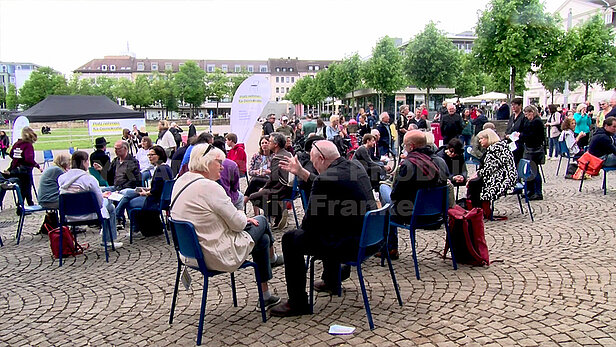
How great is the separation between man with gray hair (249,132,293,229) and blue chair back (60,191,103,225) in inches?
90.8

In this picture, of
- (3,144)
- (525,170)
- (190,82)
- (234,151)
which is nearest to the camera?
(525,170)

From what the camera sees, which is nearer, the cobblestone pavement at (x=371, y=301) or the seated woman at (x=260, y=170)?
the cobblestone pavement at (x=371, y=301)

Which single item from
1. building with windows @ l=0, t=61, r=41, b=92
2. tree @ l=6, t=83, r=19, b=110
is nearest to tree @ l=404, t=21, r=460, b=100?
tree @ l=6, t=83, r=19, b=110

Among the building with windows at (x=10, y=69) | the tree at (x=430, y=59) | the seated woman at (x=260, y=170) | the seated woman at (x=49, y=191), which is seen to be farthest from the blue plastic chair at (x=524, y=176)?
the building with windows at (x=10, y=69)

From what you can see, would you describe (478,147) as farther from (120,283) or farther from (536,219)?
(120,283)

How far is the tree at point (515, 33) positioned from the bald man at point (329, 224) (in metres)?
18.0

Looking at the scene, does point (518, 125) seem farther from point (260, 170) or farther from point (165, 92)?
point (165, 92)

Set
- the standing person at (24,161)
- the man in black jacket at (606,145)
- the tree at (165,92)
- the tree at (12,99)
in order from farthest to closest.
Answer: the tree at (12,99), the tree at (165,92), the standing person at (24,161), the man in black jacket at (606,145)

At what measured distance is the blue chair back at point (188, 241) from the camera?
387 centimetres

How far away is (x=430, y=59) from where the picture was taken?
3225 cm

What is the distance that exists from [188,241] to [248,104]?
32.7ft

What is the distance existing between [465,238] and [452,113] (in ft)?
30.2

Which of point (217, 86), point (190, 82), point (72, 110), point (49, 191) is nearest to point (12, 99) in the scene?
point (190, 82)

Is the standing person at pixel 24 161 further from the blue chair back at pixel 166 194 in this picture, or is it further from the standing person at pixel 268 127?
the standing person at pixel 268 127
